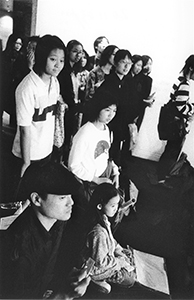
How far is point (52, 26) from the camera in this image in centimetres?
178

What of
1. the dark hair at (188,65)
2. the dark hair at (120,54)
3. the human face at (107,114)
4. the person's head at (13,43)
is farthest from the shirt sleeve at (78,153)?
the dark hair at (188,65)

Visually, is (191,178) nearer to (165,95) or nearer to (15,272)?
(165,95)

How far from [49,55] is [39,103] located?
21 centimetres

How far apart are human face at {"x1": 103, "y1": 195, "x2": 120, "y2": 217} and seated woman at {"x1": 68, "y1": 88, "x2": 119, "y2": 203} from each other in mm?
123

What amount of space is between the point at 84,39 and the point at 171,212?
970mm

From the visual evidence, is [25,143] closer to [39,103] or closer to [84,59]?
[39,103]

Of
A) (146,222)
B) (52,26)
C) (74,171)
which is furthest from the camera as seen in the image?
(146,222)

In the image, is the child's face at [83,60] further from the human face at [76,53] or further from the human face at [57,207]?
the human face at [57,207]

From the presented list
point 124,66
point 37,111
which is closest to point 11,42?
point 37,111

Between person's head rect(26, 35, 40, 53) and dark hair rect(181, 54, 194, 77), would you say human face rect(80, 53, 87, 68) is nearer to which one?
person's head rect(26, 35, 40, 53)

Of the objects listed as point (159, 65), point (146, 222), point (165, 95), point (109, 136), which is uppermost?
point (159, 65)

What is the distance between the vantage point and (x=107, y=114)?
6.21ft

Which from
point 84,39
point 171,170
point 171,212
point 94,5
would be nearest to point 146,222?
point 171,212

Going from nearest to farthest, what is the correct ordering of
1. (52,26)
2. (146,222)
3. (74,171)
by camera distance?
(52,26) < (74,171) < (146,222)
